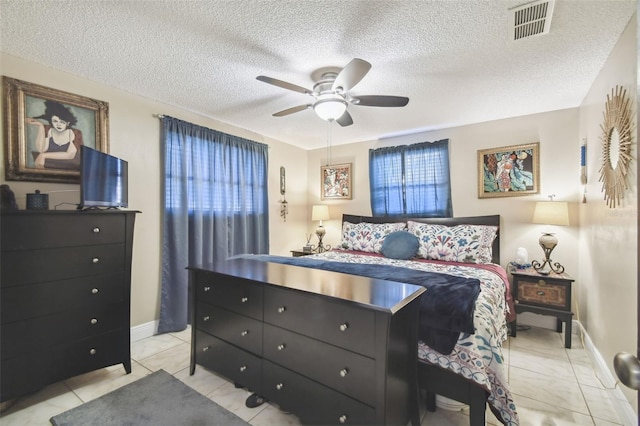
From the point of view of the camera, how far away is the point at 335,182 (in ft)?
15.1

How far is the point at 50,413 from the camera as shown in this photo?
1.76 m

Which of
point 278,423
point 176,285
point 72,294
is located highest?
point 72,294

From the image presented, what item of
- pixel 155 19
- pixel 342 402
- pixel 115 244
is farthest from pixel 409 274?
pixel 155 19

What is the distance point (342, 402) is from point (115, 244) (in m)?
1.92

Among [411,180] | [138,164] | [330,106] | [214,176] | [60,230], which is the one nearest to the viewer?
[60,230]

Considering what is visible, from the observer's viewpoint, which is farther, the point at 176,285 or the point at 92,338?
the point at 176,285

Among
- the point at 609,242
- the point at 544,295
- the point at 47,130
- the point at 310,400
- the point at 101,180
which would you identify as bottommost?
the point at 310,400

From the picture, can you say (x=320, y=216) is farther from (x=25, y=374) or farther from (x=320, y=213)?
(x=25, y=374)

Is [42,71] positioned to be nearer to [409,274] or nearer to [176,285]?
[176,285]

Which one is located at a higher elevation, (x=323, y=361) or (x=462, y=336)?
(x=462, y=336)

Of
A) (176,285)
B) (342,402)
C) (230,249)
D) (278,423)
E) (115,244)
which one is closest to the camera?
(342,402)

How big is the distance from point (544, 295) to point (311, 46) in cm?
313

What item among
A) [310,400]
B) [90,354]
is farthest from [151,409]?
[310,400]

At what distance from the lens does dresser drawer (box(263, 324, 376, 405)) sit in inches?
52.9
